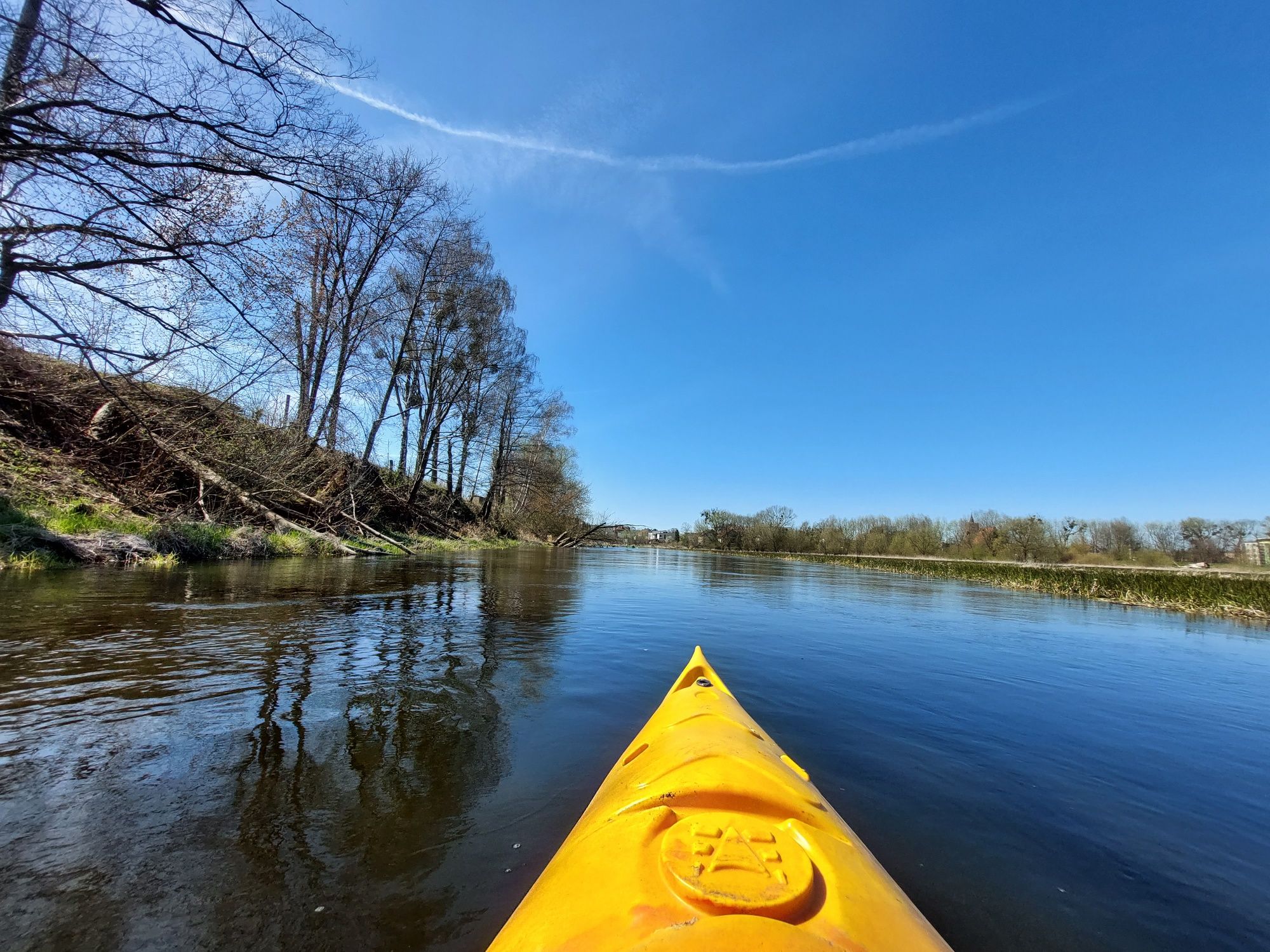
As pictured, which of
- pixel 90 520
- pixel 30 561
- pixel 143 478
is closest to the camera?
pixel 30 561

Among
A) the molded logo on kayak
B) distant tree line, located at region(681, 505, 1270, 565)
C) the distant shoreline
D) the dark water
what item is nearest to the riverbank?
the dark water

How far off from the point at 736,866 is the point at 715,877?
8 centimetres

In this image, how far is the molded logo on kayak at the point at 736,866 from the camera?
1.02m

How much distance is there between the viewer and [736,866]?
1.15 meters

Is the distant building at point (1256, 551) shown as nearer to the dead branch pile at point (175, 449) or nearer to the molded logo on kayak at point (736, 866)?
the molded logo on kayak at point (736, 866)

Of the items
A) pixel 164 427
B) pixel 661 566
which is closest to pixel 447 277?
pixel 164 427

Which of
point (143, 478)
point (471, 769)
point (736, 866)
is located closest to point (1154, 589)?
point (471, 769)

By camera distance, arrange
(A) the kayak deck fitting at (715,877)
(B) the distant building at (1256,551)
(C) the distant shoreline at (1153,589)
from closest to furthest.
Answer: (A) the kayak deck fitting at (715,877) < (C) the distant shoreline at (1153,589) < (B) the distant building at (1256,551)

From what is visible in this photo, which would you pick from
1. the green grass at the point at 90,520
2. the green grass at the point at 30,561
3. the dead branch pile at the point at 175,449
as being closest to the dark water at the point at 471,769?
the green grass at the point at 30,561

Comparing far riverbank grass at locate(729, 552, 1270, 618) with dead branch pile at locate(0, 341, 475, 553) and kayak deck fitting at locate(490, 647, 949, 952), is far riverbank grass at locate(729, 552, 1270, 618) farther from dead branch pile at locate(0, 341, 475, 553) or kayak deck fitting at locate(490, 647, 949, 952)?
dead branch pile at locate(0, 341, 475, 553)

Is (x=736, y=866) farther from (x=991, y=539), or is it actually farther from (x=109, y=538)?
(x=991, y=539)

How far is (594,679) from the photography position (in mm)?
4578

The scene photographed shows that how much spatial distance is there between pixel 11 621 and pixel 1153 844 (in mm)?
8048

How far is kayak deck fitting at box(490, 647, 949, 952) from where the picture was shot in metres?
0.98
